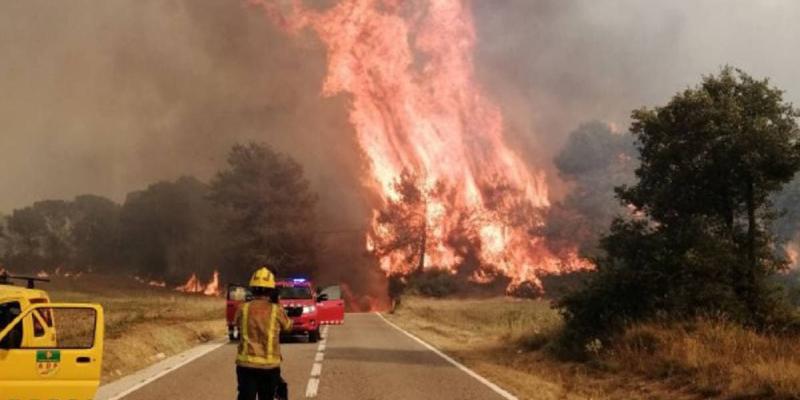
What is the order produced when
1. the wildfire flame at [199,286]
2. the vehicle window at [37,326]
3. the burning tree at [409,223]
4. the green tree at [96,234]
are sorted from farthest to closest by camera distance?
1. the green tree at [96,234]
2. the wildfire flame at [199,286]
3. the burning tree at [409,223]
4. the vehicle window at [37,326]

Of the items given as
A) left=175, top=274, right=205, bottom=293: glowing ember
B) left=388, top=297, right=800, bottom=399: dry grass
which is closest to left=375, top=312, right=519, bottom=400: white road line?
left=388, top=297, right=800, bottom=399: dry grass

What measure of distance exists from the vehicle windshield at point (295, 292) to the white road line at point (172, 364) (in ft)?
9.01

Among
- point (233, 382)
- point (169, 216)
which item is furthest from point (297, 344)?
point (169, 216)

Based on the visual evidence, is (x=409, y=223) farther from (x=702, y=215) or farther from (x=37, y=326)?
(x=37, y=326)

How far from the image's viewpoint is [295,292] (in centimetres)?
2689

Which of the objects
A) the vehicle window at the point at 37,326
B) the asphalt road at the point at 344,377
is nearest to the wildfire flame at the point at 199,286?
the asphalt road at the point at 344,377

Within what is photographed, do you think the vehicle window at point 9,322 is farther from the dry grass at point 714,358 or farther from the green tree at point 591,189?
the green tree at point 591,189

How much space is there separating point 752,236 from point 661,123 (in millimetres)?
4079

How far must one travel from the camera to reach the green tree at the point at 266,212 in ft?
242

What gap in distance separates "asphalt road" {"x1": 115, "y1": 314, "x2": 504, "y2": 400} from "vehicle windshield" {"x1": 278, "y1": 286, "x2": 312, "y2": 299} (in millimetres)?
4073

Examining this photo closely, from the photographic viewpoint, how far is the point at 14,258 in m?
117

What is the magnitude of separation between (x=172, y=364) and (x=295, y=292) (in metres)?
9.49

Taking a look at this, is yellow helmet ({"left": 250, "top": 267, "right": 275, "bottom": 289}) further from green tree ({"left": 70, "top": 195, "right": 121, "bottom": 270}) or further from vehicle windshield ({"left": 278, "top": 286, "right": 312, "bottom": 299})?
green tree ({"left": 70, "top": 195, "right": 121, "bottom": 270})

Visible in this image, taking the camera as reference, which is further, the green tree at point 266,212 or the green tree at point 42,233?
the green tree at point 42,233
